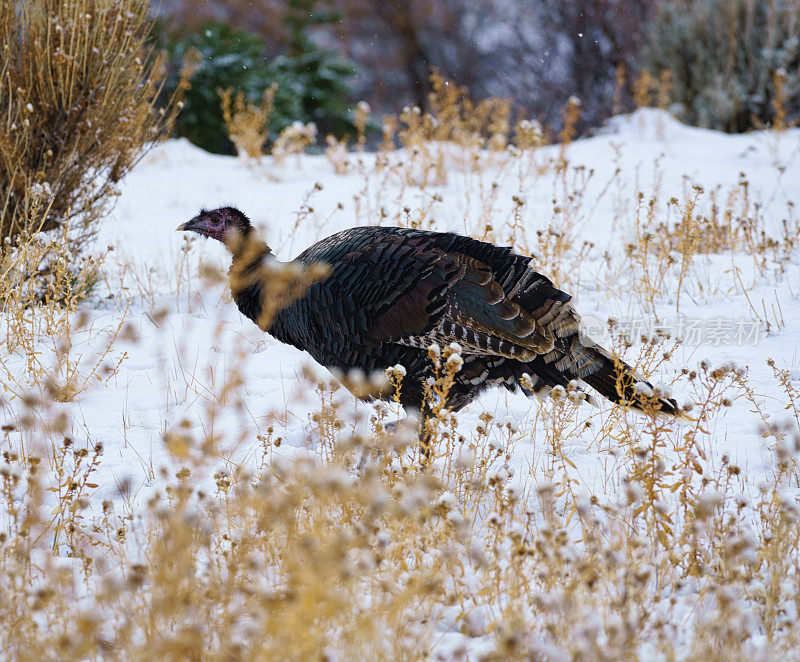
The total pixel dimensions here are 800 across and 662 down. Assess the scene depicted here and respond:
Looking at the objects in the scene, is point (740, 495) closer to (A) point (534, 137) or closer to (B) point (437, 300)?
(B) point (437, 300)

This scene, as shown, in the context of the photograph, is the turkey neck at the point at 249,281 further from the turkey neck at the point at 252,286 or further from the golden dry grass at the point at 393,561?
the golden dry grass at the point at 393,561

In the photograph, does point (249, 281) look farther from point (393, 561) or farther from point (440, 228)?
point (440, 228)

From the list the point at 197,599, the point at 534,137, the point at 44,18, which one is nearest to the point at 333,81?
the point at 534,137

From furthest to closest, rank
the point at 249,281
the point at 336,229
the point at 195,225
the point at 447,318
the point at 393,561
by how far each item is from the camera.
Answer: the point at 336,229, the point at 195,225, the point at 249,281, the point at 447,318, the point at 393,561

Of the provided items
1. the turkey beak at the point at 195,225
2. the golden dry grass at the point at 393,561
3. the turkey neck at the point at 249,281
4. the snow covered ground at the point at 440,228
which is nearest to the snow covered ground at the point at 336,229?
the snow covered ground at the point at 440,228

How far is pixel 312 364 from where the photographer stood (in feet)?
14.1

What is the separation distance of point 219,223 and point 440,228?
274 centimetres

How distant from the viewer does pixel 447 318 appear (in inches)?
124

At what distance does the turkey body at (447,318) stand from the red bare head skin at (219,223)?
0.71 m

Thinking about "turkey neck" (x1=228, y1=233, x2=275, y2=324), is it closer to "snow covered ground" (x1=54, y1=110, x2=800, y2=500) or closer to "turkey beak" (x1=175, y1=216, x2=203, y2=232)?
"snow covered ground" (x1=54, y1=110, x2=800, y2=500)

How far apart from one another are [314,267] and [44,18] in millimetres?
2445

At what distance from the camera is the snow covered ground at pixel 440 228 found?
3438mm

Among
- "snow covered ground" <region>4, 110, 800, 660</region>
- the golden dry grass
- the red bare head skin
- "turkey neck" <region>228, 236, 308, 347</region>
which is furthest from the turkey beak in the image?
the golden dry grass

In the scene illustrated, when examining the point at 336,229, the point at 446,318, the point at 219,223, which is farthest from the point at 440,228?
the point at 446,318
